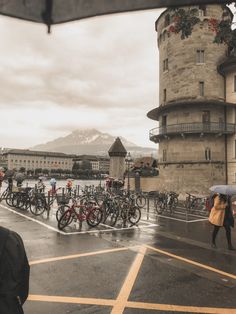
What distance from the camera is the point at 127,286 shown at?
21.2ft

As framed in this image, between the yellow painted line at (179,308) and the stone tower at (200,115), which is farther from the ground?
the stone tower at (200,115)

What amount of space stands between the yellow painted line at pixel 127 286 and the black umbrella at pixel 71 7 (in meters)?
4.79

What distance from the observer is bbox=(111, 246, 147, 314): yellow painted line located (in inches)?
215

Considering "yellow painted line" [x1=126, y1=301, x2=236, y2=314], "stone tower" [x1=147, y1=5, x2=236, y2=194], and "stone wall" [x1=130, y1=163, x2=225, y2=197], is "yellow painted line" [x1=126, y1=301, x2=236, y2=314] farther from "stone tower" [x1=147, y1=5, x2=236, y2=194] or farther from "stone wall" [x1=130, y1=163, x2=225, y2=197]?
"stone tower" [x1=147, y1=5, x2=236, y2=194]

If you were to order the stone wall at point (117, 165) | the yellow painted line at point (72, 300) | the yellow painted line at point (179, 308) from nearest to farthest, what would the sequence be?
the yellow painted line at point (179, 308) < the yellow painted line at point (72, 300) < the stone wall at point (117, 165)

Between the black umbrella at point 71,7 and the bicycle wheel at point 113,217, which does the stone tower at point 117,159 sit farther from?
the black umbrella at point 71,7

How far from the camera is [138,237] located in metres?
11.5

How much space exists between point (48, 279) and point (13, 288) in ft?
17.5

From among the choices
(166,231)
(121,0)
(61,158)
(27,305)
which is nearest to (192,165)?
(166,231)

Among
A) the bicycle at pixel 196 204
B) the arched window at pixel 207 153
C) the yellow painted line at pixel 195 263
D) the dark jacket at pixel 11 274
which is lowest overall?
the yellow painted line at pixel 195 263

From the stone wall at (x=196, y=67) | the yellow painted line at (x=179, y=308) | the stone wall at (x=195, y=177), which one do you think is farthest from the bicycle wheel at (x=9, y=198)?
the stone wall at (x=196, y=67)

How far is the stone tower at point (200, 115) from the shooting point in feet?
107

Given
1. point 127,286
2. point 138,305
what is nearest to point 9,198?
point 127,286

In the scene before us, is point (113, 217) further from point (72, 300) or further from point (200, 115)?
point (200, 115)
